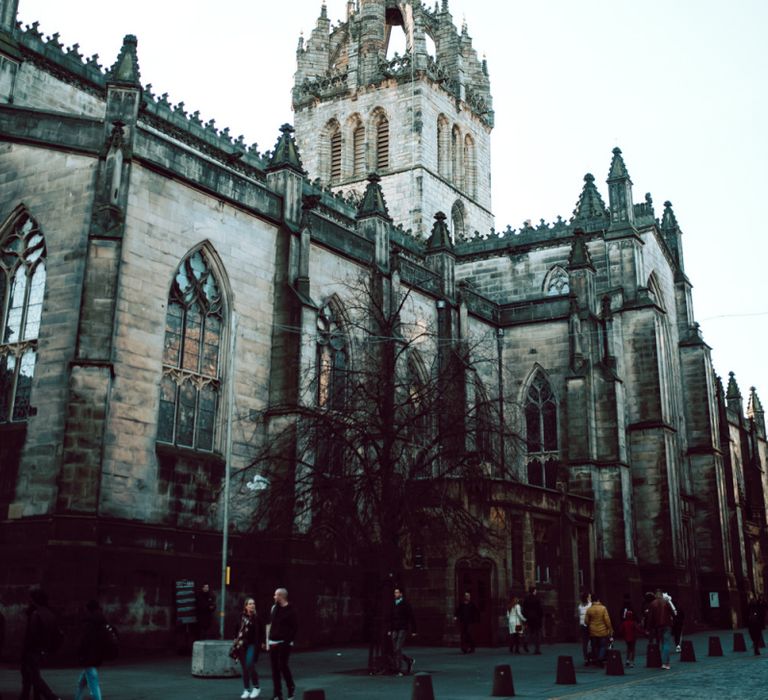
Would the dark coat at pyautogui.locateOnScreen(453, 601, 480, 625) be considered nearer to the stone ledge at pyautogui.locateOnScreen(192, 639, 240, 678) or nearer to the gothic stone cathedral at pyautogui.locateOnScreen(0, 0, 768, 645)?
the gothic stone cathedral at pyautogui.locateOnScreen(0, 0, 768, 645)

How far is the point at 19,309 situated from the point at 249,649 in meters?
10.9

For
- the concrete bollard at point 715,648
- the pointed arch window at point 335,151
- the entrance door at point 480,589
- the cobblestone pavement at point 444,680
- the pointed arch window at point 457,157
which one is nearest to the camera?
the cobblestone pavement at point 444,680

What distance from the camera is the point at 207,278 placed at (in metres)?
22.5

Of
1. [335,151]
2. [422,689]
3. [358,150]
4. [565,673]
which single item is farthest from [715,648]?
[335,151]

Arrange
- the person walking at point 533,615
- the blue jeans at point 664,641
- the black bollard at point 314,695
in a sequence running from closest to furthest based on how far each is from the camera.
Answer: the black bollard at point 314,695
the blue jeans at point 664,641
the person walking at point 533,615

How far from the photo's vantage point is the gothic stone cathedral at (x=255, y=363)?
18.5m

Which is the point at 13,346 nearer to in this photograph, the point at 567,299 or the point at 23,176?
the point at 23,176

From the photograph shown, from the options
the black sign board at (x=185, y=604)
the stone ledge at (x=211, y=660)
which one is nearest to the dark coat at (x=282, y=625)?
the stone ledge at (x=211, y=660)

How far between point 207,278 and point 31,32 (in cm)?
1104

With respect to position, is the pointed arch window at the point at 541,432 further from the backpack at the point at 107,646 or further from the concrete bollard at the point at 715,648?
the backpack at the point at 107,646

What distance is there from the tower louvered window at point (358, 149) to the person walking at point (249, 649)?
4130cm

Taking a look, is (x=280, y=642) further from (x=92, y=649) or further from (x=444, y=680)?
(x=444, y=680)

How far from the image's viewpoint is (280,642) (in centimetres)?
1213

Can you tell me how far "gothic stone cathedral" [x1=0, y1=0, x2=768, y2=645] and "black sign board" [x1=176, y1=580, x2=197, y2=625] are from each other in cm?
A: 25
